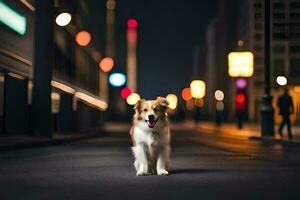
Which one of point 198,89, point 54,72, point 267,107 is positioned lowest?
point 267,107

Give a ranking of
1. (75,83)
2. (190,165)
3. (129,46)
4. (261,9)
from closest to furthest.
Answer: (190,165) → (261,9) → (75,83) → (129,46)

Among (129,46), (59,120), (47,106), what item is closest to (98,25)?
(59,120)

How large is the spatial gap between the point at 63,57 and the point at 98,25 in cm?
2614

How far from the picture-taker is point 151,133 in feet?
32.7

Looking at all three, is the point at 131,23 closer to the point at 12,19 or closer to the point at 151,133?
the point at 12,19

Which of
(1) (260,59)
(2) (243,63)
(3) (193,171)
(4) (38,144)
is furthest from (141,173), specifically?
(1) (260,59)

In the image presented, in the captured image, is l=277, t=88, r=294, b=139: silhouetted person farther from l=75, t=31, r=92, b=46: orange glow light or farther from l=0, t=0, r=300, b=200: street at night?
l=75, t=31, r=92, b=46: orange glow light

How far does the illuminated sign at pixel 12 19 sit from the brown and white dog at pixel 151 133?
14011mm

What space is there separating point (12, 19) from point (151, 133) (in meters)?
15.7

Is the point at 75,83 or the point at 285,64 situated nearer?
the point at 75,83

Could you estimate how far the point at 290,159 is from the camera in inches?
563

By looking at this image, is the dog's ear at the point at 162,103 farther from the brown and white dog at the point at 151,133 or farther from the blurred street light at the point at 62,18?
the blurred street light at the point at 62,18

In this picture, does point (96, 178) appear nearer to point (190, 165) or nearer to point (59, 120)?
point (190, 165)

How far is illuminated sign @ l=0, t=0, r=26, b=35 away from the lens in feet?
75.1
